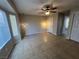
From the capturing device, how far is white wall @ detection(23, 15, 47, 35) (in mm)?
5420

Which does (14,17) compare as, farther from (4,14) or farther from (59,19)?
(59,19)

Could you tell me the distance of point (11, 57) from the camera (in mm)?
2260

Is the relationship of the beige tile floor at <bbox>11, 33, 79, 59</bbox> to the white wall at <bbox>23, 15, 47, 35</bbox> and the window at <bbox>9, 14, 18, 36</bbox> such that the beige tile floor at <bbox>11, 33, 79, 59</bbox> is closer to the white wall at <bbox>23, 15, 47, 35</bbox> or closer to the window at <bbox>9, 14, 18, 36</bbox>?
the window at <bbox>9, 14, 18, 36</bbox>

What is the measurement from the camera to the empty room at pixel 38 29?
7.39 ft

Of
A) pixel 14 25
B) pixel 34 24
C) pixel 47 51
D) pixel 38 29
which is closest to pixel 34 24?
pixel 34 24

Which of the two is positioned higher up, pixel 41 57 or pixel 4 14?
pixel 4 14

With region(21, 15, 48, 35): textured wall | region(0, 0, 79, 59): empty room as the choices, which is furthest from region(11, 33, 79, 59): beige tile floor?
region(21, 15, 48, 35): textured wall

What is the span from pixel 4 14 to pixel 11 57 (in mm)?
1980

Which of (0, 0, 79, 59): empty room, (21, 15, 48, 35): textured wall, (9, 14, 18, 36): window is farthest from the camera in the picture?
(21, 15, 48, 35): textured wall

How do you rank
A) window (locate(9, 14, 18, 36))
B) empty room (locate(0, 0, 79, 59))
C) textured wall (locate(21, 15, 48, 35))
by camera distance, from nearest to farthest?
1. empty room (locate(0, 0, 79, 59))
2. window (locate(9, 14, 18, 36))
3. textured wall (locate(21, 15, 48, 35))

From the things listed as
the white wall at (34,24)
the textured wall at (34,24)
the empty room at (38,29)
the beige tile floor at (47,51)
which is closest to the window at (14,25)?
the empty room at (38,29)

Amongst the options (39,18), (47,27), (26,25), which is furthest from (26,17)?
(47,27)

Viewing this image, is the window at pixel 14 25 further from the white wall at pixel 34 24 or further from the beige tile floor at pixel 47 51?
the white wall at pixel 34 24

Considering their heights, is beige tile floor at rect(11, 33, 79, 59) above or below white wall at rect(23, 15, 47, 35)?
below
